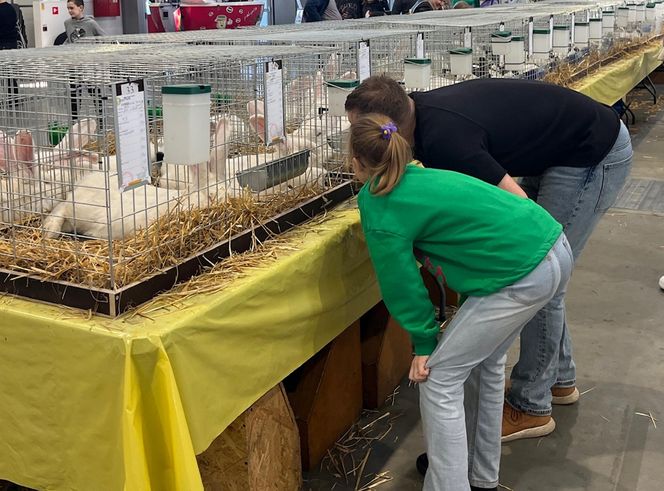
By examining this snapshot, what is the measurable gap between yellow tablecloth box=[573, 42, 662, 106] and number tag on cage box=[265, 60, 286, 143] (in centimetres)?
333

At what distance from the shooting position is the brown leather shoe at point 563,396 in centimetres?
306

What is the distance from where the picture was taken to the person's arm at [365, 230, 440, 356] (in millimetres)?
2000

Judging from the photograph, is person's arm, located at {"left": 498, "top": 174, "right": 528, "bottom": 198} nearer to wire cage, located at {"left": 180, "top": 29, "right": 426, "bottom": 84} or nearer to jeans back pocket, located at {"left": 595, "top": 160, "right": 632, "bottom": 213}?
jeans back pocket, located at {"left": 595, "top": 160, "right": 632, "bottom": 213}

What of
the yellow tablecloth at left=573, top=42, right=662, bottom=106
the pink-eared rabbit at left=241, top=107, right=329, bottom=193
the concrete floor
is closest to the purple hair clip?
the pink-eared rabbit at left=241, top=107, right=329, bottom=193

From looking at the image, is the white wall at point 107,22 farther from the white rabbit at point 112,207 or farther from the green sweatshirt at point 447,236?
the green sweatshirt at point 447,236

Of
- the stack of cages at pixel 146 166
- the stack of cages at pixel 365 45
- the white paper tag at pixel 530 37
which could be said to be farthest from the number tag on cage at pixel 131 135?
the white paper tag at pixel 530 37

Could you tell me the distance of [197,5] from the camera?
9141 mm

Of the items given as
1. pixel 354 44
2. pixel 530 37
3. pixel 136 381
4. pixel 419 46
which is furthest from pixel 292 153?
pixel 530 37

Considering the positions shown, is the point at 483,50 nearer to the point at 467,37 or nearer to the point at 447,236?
the point at 467,37

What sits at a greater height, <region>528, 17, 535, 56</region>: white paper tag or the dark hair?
<region>528, 17, 535, 56</region>: white paper tag

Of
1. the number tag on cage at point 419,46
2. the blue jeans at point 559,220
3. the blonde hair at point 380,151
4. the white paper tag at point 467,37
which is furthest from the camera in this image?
the white paper tag at point 467,37

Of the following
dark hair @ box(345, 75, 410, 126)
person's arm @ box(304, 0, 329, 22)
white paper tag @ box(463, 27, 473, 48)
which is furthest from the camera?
person's arm @ box(304, 0, 329, 22)

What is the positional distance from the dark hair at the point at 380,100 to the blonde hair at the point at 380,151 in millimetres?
61

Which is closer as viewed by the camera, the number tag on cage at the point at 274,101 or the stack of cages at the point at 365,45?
the number tag on cage at the point at 274,101
